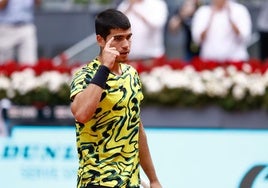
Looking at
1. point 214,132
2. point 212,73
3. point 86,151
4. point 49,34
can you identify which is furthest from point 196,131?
point 49,34

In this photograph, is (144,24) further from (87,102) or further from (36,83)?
(87,102)

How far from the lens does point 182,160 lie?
9680 mm

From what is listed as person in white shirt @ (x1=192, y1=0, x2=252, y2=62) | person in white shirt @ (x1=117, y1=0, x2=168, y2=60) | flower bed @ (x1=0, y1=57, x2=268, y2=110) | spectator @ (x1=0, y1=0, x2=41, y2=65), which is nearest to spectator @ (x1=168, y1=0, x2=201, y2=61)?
person in white shirt @ (x1=192, y1=0, x2=252, y2=62)

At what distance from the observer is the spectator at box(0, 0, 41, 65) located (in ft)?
41.9

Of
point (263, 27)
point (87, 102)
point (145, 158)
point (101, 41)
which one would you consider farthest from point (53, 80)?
point (87, 102)

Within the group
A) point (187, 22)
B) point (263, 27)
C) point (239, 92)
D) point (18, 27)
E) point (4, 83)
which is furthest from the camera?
point (187, 22)

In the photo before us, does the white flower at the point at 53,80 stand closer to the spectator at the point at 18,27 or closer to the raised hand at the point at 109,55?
the spectator at the point at 18,27

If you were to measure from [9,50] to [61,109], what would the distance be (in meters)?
2.99

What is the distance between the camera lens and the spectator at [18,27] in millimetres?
12773

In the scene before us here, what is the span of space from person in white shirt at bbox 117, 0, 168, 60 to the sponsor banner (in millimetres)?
2131

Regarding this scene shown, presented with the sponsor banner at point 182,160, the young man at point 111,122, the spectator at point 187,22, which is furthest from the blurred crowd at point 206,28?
the young man at point 111,122

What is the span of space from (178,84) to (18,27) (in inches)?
119

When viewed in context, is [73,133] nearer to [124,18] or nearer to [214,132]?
[214,132]

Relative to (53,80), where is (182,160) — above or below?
below
